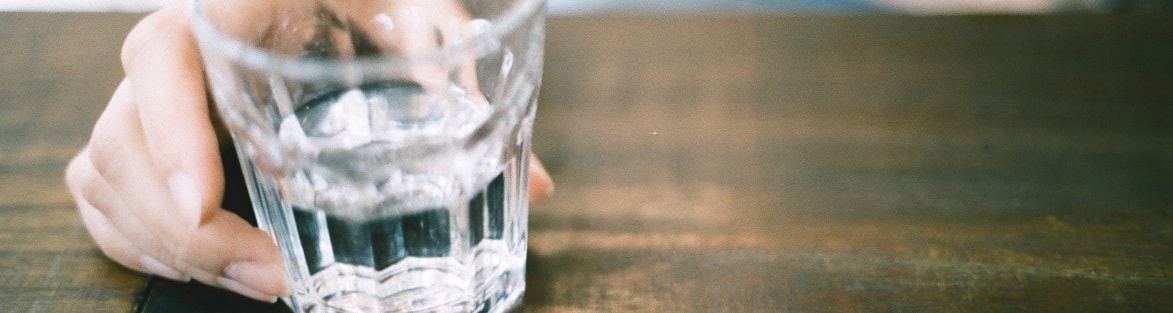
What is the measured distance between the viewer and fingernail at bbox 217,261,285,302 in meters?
0.38

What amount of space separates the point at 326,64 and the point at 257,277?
0.47 feet

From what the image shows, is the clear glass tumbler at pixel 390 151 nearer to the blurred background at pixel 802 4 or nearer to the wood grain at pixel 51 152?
the wood grain at pixel 51 152

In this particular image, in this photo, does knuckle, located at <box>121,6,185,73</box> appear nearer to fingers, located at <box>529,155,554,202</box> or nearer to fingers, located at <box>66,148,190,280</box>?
fingers, located at <box>66,148,190,280</box>

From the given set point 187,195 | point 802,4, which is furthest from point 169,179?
point 802,4

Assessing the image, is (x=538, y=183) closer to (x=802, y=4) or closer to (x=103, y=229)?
(x=103, y=229)

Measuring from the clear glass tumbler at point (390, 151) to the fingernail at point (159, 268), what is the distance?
5 cm

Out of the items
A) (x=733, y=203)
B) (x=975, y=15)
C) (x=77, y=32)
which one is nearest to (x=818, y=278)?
(x=733, y=203)

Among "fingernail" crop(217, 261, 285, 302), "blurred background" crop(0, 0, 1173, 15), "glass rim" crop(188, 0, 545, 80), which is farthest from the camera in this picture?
"blurred background" crop(0, 0, 1173, 15)

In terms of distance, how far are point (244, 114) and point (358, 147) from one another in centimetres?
6

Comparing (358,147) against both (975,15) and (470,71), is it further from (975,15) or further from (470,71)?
(975,15)

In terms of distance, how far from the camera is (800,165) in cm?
49

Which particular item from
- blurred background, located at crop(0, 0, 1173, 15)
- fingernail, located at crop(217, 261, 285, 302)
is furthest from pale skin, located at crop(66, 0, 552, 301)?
blurred background, located at crop(0, 0, 1173, 15)

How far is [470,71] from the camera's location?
342 mm

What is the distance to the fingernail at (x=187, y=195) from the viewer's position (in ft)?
1.27
